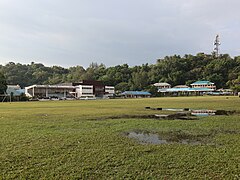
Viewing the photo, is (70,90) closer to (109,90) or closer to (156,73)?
(109,90)

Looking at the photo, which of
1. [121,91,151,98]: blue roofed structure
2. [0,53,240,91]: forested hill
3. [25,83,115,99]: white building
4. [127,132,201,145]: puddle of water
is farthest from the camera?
[0,53,240,91]: forested hill

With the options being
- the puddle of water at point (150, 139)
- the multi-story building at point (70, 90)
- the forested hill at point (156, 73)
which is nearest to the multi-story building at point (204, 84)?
the forested hill at point (156, 73)

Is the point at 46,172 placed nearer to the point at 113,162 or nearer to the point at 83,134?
the point at 113,162

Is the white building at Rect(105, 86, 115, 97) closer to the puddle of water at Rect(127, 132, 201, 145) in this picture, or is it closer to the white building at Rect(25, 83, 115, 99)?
the white building at Rect(25, 83, 115, 99)

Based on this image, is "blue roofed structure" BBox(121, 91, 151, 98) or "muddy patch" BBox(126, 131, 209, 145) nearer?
"muddy patch" BBox(126, 131, 209, 145)

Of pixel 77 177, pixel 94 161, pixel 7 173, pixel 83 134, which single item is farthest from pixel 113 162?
pixel 83 134

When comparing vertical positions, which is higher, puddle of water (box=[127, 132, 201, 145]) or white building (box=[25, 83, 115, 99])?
white building (box=[25, 83, 115, 99])

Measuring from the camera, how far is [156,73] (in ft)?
448

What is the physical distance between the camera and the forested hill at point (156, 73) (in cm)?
12012

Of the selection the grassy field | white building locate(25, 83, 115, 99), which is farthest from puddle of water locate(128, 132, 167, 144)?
white building locate(25, 83, 115, 99)

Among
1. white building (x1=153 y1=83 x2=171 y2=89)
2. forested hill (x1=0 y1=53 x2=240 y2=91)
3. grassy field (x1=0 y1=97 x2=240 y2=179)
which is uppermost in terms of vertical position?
forested hill (x1=0 y1=53 x2=240 y2=91)

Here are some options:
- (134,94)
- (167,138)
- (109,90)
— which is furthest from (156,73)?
(167,138)

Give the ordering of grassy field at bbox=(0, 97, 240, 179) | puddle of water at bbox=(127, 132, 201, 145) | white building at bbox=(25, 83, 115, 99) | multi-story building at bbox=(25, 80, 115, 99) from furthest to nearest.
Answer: white building at bbox=(25, 83, 115, 99) < multi-story building at bbox=(25, 80, 115, 99) < puddle of water at bbox=(127, 132, 201, 145) < grassy field at bbox=(0, 97, 240, 179)

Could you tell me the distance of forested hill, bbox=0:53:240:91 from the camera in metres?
120
